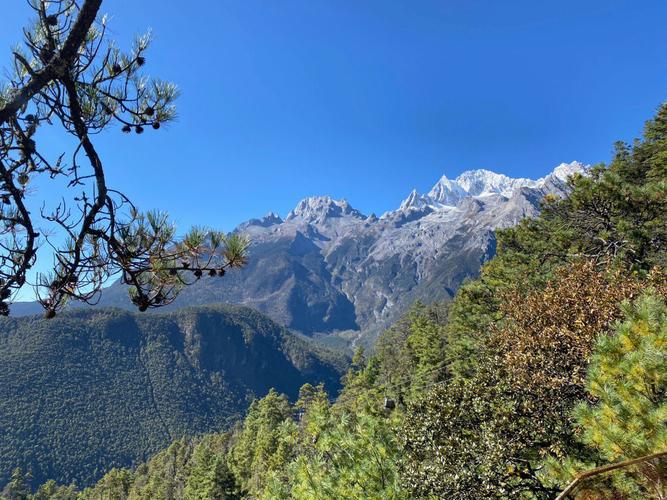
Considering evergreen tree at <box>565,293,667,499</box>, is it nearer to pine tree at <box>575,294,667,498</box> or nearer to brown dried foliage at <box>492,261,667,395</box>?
pine tree at <box>575,294,667,498</box>

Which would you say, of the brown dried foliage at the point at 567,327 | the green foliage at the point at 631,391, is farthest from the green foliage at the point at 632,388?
the brown dried foliage at the point at 567,327

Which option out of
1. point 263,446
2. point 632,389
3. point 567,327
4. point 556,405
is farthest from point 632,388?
point 263,446

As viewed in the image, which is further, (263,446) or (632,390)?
(263,446)

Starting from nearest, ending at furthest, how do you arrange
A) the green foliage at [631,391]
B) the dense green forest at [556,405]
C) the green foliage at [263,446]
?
the green foliage at [631,391]
the dense green forest at [556,405]
the green foliage at [263,446]

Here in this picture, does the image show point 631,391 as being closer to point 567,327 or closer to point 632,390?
point 632,390

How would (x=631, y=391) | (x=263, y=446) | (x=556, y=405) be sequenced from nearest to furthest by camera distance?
(x=631, y=391), (x=556, y=405), (x=263, y=446)

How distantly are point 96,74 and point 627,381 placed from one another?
26.2 ft

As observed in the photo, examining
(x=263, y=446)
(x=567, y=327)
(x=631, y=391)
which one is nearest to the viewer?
(x=631, y=391)

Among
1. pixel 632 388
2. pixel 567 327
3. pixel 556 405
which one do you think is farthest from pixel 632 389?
pixel 567 327

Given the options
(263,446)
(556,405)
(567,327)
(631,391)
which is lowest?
(263,446)

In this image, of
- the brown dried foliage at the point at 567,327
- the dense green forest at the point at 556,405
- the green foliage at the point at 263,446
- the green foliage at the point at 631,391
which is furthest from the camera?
the green foliage at the point at 263,446

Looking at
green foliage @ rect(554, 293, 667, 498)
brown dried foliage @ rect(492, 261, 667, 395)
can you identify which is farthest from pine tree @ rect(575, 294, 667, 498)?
brown dried foliage @ rect(492, 261, 667, 395)

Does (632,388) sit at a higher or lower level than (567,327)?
lower

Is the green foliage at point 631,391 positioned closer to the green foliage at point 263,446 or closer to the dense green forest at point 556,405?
the dense green forest at point 556,405
